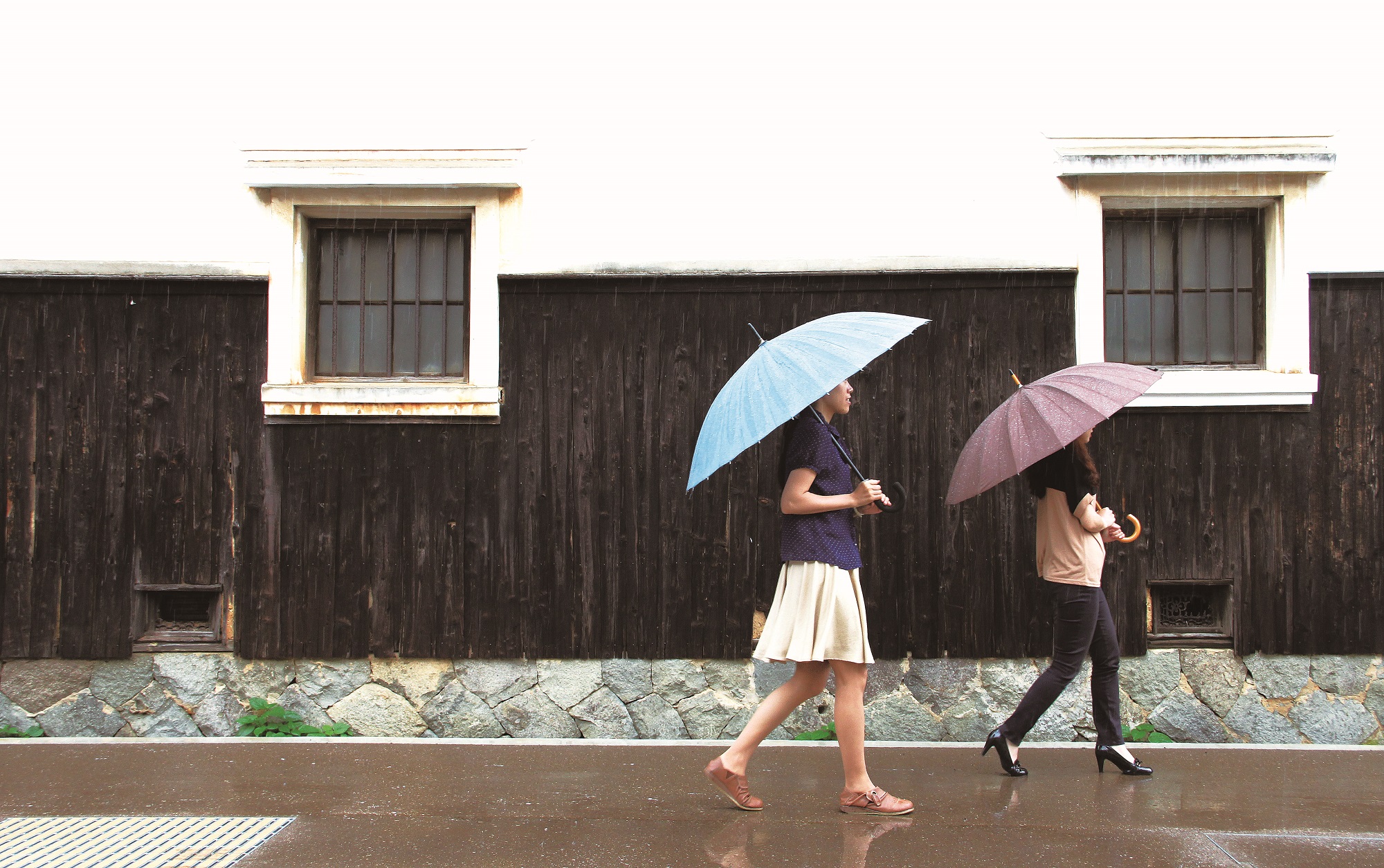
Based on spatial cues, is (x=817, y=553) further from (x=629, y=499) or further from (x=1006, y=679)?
(x=1006, y=679)

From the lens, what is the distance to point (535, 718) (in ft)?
19.9

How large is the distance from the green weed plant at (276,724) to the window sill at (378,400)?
179 cm

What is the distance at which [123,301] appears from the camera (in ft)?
20.1

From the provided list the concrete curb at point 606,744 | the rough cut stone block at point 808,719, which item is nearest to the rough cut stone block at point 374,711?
the concrete curb at point 606,744

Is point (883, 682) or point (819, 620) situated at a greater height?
point (819, 620)

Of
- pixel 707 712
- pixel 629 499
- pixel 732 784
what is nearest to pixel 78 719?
pixel 629 499

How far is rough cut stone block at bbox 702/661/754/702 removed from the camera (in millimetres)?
6039

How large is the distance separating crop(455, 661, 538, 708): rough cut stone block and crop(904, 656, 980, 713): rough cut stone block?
2307mm

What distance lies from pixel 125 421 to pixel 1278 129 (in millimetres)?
7337

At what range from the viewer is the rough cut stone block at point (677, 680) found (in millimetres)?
6043

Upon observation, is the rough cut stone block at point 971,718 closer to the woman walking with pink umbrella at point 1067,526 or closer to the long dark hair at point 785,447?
the woman walking with pink umbrella at point 1067,526

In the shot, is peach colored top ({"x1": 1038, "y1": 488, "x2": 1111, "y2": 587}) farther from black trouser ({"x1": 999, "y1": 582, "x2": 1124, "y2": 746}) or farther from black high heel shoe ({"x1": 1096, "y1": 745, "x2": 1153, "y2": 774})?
black high heel shoe ({"x1": 1096, "y1": 745, "x2": 1153, "y2": 774})

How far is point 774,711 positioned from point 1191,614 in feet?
11.0

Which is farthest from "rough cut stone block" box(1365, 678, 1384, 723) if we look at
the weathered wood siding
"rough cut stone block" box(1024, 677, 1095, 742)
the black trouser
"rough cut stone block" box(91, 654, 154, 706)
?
"rough cut stone block" box(91, 654, 154, 706)
